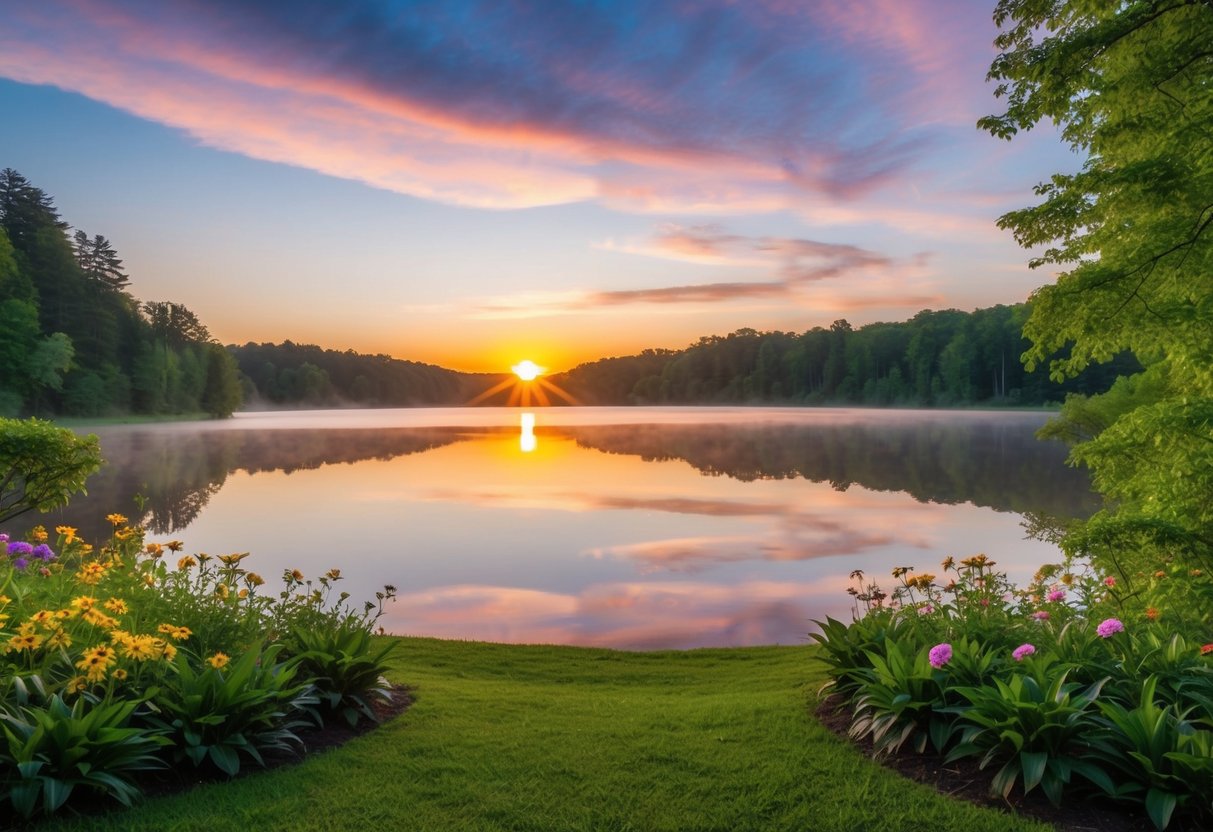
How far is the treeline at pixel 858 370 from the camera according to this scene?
11112 cm

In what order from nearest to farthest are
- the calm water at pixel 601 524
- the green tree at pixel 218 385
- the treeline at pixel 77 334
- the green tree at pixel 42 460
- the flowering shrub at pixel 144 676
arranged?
the flowering shrub at pixel 144 676, the green tree at pixel 42 460, the calm water at pixel 601 524, the treeline at pixel 77 334, the green tree at pixel 218 385

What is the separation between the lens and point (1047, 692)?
4828mm

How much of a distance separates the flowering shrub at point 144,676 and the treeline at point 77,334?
201ft

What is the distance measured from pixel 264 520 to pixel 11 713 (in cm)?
1818

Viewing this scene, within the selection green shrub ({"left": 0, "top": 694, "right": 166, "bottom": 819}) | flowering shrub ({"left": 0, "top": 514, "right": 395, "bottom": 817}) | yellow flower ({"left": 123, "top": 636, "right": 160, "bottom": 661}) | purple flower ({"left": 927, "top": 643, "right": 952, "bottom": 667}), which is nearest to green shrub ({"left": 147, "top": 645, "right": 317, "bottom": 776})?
flowering shrub ({"left": 0, "top": 514, "right": 395, "bottom": 817})

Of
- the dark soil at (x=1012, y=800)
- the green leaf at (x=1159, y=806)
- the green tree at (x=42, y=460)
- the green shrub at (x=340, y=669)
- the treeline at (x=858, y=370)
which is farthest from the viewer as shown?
the treeline at (x=858, y=370)

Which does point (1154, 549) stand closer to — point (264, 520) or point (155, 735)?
point (155, 735)

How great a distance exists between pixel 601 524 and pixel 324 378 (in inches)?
5917

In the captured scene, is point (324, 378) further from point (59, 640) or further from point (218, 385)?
point (59, 640)

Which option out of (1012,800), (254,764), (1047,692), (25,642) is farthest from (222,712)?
(1047,692)

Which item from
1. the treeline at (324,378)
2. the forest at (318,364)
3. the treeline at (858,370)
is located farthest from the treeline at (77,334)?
the treeline at (858,370)

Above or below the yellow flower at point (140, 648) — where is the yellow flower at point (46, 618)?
above

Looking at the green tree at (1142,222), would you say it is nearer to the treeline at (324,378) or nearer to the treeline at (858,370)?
the treeline at (858,370)

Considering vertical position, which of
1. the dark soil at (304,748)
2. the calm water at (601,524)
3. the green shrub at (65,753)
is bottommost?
the calm water at (601,524)
